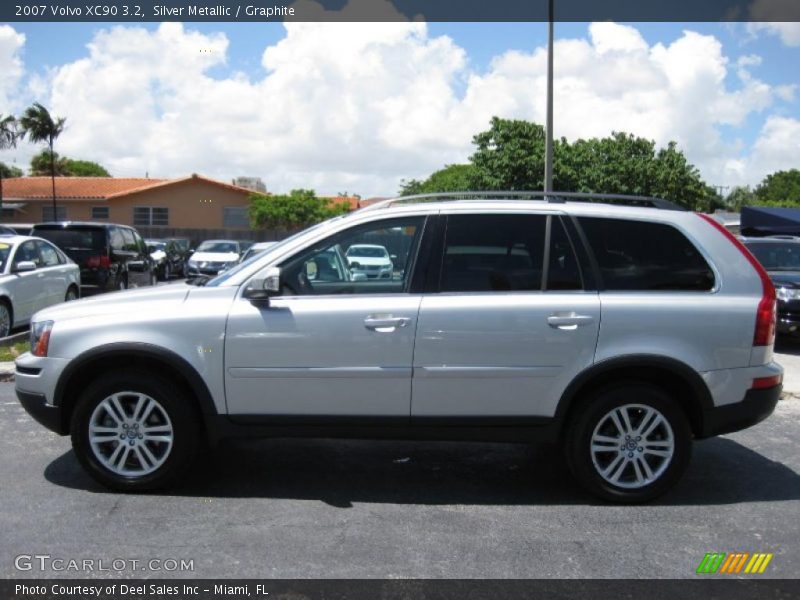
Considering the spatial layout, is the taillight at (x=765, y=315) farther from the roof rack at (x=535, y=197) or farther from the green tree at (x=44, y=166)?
the green tree at (x=44, y=166)

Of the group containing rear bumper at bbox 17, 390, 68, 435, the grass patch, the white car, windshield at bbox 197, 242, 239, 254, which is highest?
windshield at bbox 197, 242, 239, 254

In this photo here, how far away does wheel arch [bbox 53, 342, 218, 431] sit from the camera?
467 centimetres

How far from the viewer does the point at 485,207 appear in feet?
16.3

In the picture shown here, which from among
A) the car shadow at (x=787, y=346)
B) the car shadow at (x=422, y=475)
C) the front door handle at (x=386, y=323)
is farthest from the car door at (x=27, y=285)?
the car shadow at (x=787, y=346)

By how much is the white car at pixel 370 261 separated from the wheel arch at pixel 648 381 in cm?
137

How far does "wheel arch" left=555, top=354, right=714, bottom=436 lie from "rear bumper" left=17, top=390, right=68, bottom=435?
3080 millimetres

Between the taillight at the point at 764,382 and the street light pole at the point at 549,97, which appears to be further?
the street light pole at the point at 549,97

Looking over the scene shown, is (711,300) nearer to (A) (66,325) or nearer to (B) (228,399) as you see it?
(B) (228,399)

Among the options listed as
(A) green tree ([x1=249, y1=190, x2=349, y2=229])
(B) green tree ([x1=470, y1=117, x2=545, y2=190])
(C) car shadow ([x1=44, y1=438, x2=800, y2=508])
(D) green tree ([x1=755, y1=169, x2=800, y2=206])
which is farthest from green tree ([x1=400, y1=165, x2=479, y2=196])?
(C) car shadow ([x1=44, y1=438, x2=800, y2=508])

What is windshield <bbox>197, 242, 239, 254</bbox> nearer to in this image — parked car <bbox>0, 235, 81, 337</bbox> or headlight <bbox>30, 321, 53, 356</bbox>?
parked car <bbox>0, 235, 81, 337</bbox>

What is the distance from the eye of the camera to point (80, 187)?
48.6 m
